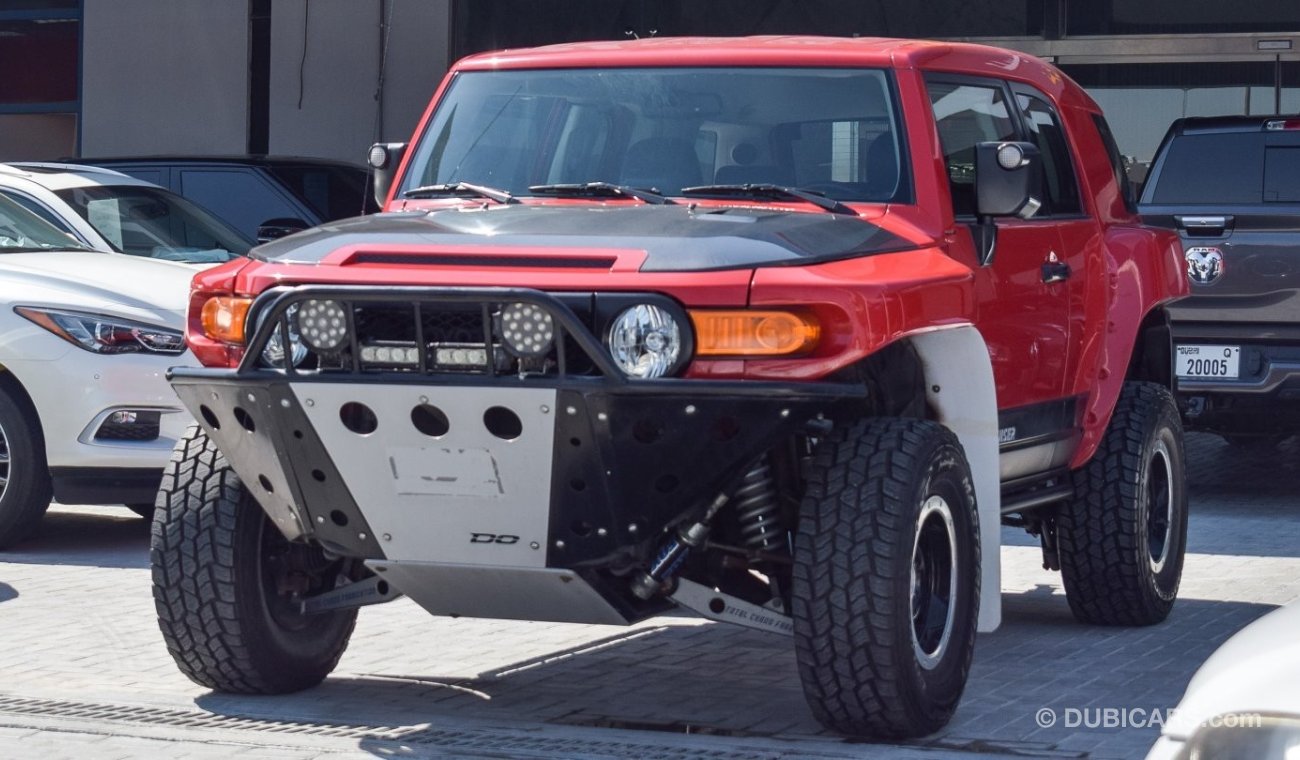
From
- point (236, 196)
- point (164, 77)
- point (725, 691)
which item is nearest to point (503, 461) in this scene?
point (725, 691)

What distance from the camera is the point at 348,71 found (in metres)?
17.2

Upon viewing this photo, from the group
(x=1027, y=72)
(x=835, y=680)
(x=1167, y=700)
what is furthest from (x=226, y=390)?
(x=1027, y=72)

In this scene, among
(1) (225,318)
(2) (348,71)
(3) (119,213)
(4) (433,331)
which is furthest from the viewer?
(2) (348,71)

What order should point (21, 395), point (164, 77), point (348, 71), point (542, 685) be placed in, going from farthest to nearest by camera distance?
point (164, 77)
point (348, 71)
point (21, 395)
point (542, 685)

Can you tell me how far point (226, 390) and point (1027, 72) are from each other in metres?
3.32

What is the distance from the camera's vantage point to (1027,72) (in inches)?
287

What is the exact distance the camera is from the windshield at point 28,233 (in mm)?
9594

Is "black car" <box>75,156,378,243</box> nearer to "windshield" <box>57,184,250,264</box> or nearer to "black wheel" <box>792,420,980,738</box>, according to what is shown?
"windshield" <box>57,184,250,264</box>

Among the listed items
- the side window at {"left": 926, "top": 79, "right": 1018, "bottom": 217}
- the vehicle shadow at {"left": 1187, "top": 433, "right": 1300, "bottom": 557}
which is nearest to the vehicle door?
the side window at {"left": 926, "top": 79, "right": 1018, "bottom": 217}

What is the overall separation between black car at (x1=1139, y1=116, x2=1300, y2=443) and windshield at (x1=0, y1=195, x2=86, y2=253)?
17.0 ft

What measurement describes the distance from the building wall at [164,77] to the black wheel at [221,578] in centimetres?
1227

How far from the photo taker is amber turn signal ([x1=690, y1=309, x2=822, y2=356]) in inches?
194

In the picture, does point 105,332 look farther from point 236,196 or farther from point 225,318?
point 236,196

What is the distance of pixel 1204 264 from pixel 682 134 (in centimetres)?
499
